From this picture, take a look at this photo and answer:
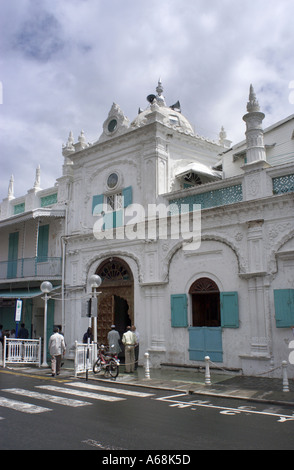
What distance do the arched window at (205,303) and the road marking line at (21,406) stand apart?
7263 millimetres

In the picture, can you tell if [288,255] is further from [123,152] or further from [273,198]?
[123,152]

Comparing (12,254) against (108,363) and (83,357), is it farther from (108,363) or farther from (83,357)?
(108,363)

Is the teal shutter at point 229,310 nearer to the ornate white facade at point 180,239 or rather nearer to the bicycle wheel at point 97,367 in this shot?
the ornate white facade at point 180,239

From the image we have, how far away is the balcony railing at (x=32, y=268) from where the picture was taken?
19703 millimetres

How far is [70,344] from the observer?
60.9 feet

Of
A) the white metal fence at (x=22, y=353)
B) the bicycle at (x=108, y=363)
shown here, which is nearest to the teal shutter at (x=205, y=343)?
the bicycle at (x=108, y=363)

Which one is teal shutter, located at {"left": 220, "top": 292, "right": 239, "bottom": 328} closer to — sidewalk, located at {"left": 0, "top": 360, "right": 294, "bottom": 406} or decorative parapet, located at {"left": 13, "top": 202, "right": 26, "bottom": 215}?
sidewalk, located at {"left": 0, "top": 360, "right": 294, "bottom": 406}

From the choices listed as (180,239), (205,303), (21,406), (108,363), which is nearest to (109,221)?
(180,239)

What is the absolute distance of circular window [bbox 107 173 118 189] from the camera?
60.4 feet

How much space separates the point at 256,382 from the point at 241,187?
6.17 metres

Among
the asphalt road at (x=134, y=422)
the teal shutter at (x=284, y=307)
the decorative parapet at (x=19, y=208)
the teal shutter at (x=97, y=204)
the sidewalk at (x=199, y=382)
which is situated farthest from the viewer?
the decorative parapet at (x=19, y=208)

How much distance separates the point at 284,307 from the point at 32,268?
1255 centimetres
